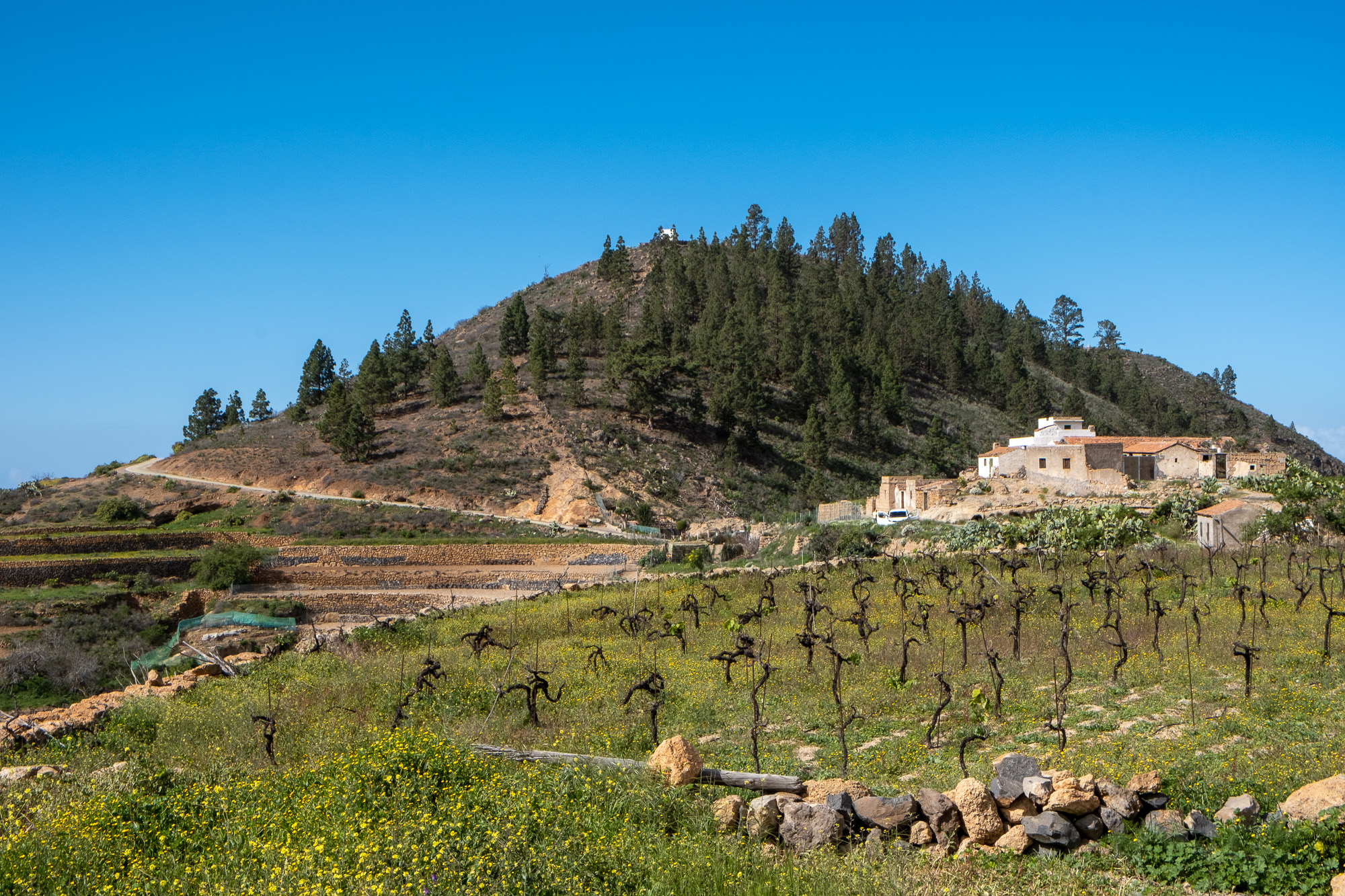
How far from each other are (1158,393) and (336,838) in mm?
95283

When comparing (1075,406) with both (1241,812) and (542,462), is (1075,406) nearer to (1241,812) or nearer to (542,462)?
(542,462)

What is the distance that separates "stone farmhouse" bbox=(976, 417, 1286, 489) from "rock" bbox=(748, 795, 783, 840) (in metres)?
39.8

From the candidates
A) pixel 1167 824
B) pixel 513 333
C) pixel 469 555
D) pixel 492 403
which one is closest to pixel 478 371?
pixel 513 333

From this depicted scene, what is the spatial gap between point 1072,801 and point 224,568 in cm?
3955

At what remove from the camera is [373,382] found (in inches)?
2500

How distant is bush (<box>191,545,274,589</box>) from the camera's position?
38.9 m

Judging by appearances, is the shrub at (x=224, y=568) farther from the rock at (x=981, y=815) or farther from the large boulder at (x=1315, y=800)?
the large boulder at (x=1315, y=800)

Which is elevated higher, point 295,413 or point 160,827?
point 295,413

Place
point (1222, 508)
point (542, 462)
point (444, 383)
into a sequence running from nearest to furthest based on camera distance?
point (1222, 508) → point (542, 462) → point (444, 383)

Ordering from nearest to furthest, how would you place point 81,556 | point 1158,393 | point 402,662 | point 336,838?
1. point 336,838
2. point 402,662
3. point 81,556
4. point 1158,393

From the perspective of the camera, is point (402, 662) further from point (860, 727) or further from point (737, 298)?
point (737, 298)

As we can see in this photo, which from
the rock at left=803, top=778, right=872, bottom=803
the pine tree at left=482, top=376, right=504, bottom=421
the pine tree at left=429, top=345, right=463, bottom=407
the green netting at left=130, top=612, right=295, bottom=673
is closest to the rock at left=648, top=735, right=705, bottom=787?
the rock at left=803, top=778, right=872, bottom=803

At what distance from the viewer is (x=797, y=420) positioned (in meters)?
68.8

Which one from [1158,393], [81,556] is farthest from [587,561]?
[1158,393]
